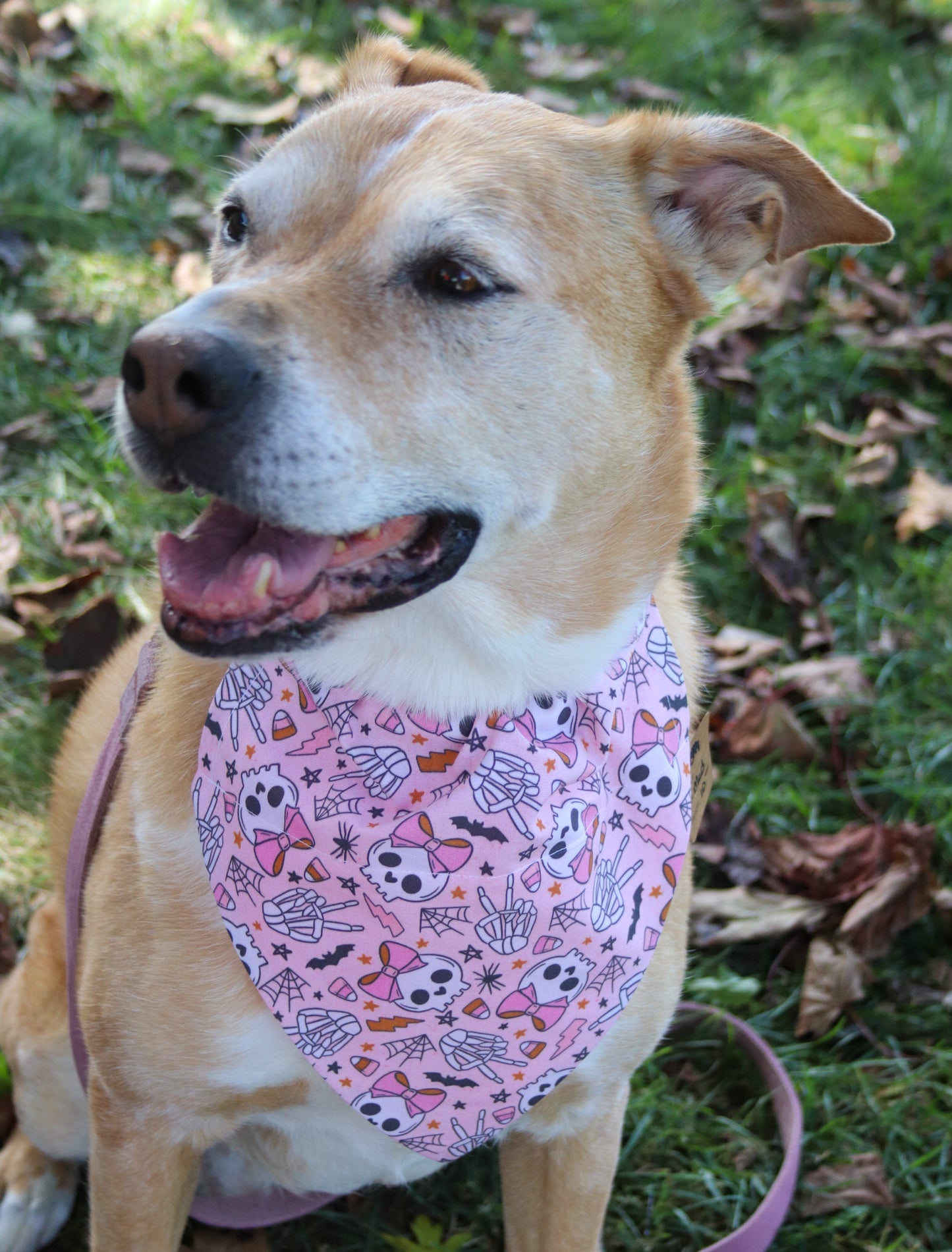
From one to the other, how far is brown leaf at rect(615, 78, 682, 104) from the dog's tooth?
14.5 feet

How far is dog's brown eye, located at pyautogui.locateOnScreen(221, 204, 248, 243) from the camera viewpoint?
2047mm

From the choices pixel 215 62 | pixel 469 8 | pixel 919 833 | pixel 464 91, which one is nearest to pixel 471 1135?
pixel 919 833

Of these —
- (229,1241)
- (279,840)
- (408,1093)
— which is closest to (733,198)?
(279,840)

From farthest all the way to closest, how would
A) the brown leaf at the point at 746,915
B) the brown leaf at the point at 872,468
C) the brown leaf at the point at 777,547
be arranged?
the brown leaf at the point at 872,468 < the brown leaf at the point at 777,547 < the brown leaf at the point at 746,915

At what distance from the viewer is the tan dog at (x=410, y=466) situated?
65.2 inches

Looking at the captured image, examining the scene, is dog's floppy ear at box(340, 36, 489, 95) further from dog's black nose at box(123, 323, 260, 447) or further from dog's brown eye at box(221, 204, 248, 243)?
dog's black nose at box(123, 323, 260, 447)

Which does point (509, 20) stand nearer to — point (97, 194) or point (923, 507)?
point (97, 194)

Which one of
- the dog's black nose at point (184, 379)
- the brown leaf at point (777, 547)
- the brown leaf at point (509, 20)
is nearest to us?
the dog's black nose at point (184, 379)

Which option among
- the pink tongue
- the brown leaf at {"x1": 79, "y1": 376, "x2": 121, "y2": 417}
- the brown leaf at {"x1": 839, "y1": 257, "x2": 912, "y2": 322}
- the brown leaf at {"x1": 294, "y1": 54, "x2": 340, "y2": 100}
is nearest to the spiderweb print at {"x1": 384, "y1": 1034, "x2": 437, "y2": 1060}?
the pink tongue

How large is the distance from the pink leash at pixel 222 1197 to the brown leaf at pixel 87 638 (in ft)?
3.22

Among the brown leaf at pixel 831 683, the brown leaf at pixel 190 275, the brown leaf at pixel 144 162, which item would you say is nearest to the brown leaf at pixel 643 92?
the brown leaf at pixel 144 162

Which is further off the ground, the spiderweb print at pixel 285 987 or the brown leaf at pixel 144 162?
the spiderweb print at pixel 285 987

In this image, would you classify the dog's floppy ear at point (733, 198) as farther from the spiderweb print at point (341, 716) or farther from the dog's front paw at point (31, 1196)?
the dog's front paw at point (31, 1196)

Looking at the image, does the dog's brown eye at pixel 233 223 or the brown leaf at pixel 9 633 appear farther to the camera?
the brown leaf at pixel 9 633
